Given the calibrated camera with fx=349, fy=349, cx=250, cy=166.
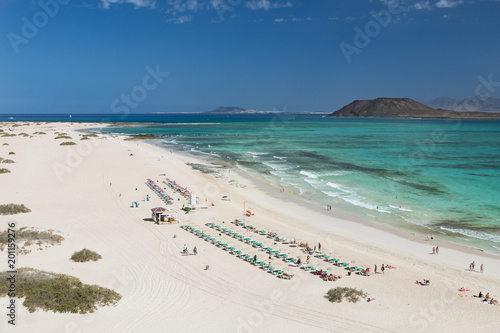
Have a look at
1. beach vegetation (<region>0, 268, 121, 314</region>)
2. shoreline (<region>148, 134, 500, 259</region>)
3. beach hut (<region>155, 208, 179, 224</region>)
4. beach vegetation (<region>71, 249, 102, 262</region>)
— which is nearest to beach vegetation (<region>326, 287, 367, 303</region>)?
beach vegetation (<region>0, 268, 121, 314</region>)

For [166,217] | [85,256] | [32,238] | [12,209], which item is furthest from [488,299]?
[12,209]

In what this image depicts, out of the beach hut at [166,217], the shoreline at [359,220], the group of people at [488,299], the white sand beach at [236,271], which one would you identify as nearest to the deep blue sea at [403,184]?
the shoreline at [359,220]

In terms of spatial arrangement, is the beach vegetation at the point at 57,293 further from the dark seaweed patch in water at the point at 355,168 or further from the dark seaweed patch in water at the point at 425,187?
the dark seaweed patch in water at the point at 355,168

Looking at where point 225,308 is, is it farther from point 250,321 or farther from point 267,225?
point 267,225

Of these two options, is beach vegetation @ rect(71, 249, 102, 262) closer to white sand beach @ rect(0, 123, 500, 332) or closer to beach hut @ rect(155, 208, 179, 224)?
white sand beach @ rect(0, 123, 500, 332)

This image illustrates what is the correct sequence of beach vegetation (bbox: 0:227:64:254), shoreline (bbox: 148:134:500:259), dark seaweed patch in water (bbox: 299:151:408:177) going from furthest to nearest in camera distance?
dark seaweed patch in water (bbox: 299:151:408:177)
shoreline (bbox: 148:134:500:259)
beach vegetation (bbox: 0:227:64:254)

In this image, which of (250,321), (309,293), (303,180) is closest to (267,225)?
(309,293)
